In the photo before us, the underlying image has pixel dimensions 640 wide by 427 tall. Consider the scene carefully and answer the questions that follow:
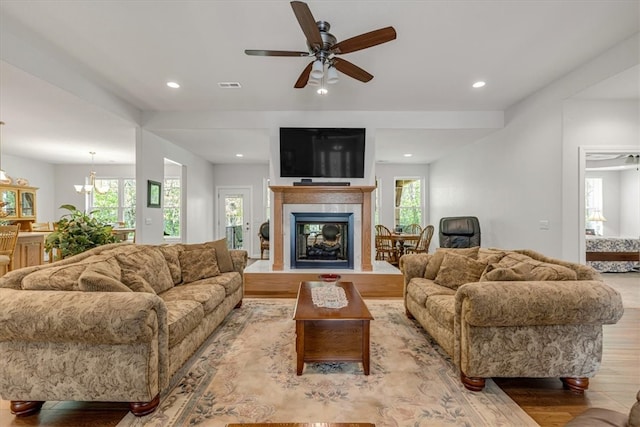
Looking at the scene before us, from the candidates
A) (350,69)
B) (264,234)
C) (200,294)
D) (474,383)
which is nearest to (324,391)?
(474,383)

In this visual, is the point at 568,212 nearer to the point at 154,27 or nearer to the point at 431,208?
the point at 431,208

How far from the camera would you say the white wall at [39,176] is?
6.98 m

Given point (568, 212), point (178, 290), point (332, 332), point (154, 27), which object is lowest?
point (332, 332)

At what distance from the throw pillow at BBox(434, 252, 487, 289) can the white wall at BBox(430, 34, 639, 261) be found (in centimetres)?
167

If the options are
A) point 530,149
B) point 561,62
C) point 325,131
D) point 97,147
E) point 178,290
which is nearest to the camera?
point 178,290

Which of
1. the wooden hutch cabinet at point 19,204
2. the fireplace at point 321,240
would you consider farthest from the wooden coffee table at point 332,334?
the wooden hutch cabinet at point 19,204

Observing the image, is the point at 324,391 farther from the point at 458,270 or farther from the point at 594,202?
the point at 594,202

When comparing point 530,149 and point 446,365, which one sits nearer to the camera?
point 446,365

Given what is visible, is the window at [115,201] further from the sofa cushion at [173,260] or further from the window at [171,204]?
the sofa cushion at [173,260]

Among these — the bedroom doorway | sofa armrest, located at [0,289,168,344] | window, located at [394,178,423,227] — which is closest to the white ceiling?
sofa armrest, located at [0,289,168,344]

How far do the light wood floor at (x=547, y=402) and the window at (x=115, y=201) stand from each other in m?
7.06

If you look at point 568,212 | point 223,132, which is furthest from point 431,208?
point 223,132

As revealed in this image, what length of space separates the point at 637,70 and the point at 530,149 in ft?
4.43

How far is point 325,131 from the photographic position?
465 cm
